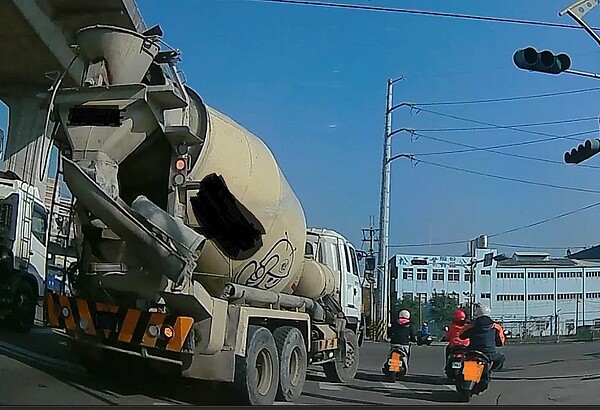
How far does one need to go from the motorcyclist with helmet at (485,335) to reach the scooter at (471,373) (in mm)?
48

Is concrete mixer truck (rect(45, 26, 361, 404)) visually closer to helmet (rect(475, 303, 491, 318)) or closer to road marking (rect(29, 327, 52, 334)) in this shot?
road marking (rect(29, 327, 52, 334))

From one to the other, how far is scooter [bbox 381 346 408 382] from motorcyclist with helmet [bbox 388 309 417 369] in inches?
1.2

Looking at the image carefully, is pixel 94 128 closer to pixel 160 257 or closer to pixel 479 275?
pixel 160 257

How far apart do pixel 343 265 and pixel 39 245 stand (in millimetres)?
3460

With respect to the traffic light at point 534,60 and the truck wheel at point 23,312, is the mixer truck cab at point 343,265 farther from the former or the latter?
the truck wheel at point 23,312

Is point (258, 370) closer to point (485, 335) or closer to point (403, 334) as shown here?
point (403, 334)

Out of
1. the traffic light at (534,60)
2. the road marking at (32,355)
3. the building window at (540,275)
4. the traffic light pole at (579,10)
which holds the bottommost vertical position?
the road marking at (32,355)

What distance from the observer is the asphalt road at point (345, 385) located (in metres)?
5.48

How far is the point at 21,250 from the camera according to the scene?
26.8 ft

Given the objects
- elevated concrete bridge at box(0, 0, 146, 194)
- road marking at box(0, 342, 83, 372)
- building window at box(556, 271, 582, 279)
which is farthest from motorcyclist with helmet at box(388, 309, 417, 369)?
elevated concrete bridge at box(0, 0, 146, 194)

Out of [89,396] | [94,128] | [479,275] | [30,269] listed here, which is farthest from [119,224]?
[479,275]

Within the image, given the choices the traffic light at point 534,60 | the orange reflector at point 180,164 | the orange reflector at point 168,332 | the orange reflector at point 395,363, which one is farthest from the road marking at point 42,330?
the traffic light at point 534,60

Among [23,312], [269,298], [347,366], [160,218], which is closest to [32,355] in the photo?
[23,312]

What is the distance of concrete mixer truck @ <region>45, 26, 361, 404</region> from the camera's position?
5.40 metres
